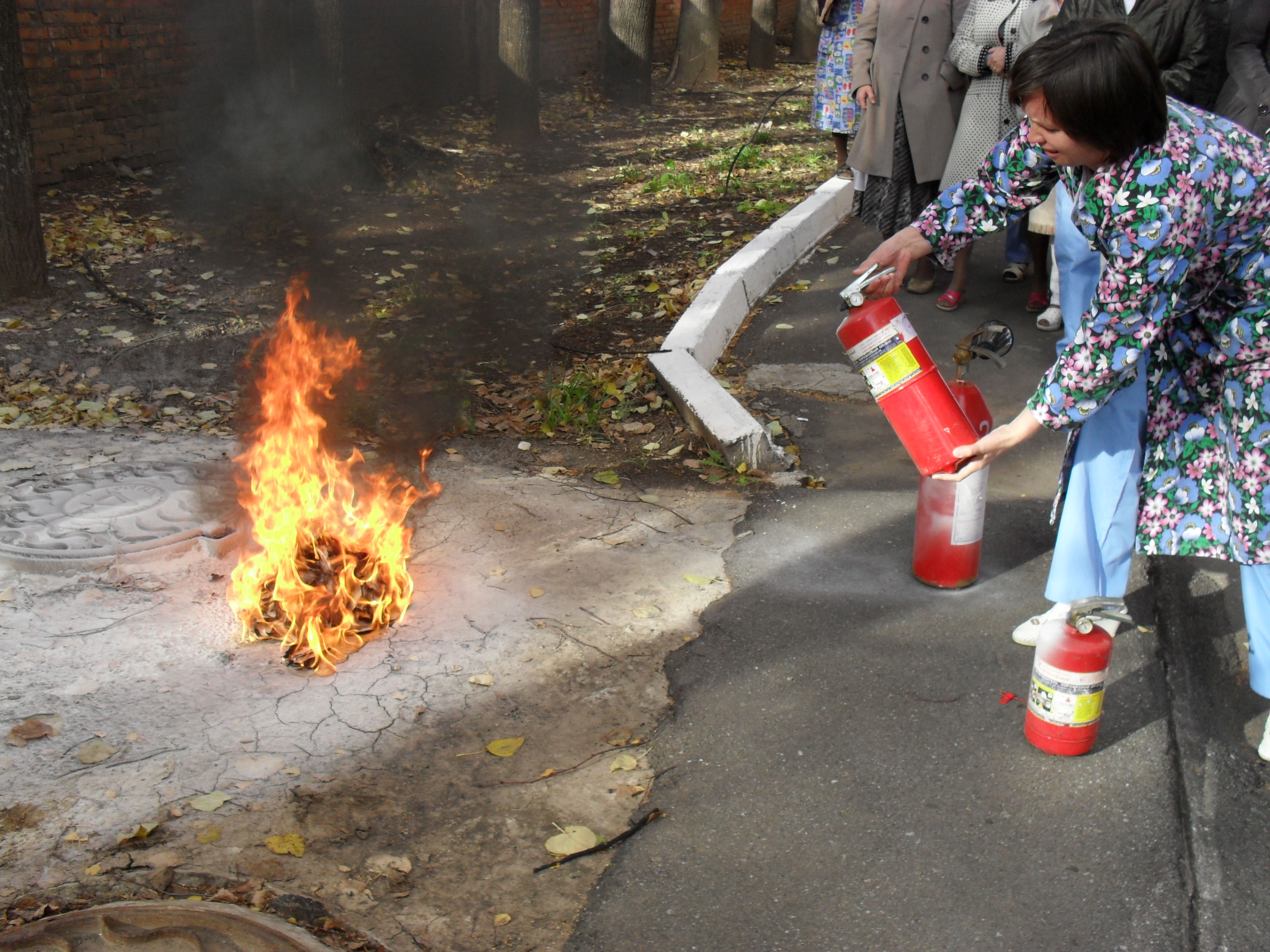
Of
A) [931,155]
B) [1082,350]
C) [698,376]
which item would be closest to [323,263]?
[698,376]

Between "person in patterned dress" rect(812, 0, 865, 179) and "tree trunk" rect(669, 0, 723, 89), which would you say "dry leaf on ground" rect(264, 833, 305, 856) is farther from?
"tree trunk" rect(669, 0, 723, 89)

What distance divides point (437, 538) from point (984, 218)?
2.51 meters

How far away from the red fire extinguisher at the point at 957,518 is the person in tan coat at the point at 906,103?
118 inches

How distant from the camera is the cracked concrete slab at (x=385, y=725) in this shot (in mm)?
2779

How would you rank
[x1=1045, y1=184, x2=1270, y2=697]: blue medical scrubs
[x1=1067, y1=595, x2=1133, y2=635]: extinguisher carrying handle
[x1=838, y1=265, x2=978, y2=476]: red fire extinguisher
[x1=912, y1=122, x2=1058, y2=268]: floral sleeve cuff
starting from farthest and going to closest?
[x1=838, y1=265, x2=978, y2=476]: red fire extinguisher < [x1=912, y1=122, x2=1058, y2=268]: floral sleeve cuff < [x1=1045, y1=184, x2=1270, y2=697]: blue medical scrubs < [x1=1067, y1=595, x2=1133, y2=635]: extinguisher carrying handle

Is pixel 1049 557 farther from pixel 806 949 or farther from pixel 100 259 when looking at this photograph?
pixel 100 259

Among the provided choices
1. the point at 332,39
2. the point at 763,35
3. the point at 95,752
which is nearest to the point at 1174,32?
the point at 95,752

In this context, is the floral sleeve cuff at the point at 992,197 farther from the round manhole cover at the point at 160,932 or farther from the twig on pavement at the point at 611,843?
the round manhole cover at the point at 160,932

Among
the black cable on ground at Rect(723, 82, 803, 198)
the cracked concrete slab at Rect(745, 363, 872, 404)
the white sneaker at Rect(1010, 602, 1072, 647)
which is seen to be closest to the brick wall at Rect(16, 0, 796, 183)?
the black cable on ground at Rect(723, 82, 803, 198)

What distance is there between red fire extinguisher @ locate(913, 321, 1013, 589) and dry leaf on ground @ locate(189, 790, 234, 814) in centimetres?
251

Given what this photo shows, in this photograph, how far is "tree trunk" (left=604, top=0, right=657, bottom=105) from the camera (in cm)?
1551

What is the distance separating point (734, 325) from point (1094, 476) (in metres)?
3.99

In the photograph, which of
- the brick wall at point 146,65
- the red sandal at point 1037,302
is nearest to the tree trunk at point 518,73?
the brick wall at point 146,65

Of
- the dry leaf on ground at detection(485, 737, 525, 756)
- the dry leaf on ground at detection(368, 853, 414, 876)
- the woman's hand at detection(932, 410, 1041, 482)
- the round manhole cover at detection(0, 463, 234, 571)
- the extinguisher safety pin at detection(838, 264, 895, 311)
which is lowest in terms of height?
the dry leaf on ground at detection(485, 737, 525, 756)
